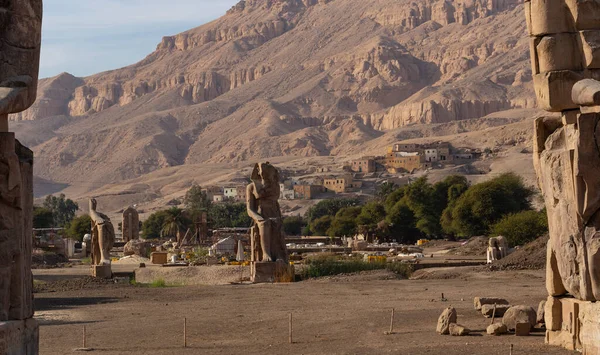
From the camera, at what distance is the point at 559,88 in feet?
44.4

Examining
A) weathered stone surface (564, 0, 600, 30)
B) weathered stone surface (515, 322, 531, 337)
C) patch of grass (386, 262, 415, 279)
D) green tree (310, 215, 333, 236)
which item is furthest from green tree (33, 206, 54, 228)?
weathered stone surface (564, 0, 600, 30)

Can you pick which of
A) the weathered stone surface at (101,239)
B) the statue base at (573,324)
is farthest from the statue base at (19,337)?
the weathered stone surface at (101,239)

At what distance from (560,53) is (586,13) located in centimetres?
57

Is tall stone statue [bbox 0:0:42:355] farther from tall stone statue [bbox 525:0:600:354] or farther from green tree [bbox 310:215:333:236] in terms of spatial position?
green tree [bbox 310:215:333:236]

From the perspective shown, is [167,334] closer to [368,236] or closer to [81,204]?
[368,236]

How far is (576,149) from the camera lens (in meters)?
12.4

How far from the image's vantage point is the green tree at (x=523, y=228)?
142 ft

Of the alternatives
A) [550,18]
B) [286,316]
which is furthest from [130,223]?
[550,18]

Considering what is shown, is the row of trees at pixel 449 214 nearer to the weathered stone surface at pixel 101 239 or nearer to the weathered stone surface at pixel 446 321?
the weathered stone surface at pixel 101 239

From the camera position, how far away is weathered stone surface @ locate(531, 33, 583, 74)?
1362 cm

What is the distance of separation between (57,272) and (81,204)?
14828 cm

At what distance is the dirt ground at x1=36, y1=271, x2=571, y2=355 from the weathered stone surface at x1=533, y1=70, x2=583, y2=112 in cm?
298

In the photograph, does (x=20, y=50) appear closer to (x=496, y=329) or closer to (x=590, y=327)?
(x=590, y=327)

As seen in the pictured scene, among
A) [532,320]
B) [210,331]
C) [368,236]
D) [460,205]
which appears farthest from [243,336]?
[368,236]
